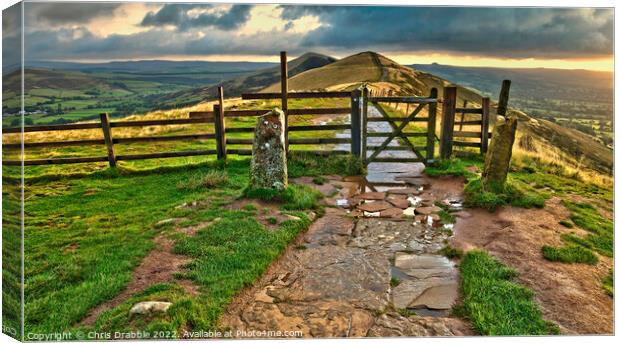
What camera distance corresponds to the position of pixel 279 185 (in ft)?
30.6

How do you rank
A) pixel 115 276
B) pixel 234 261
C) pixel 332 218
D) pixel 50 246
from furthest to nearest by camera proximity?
pixel 332 218, pixel 50 246, pixel 234 261, pixel 115 276

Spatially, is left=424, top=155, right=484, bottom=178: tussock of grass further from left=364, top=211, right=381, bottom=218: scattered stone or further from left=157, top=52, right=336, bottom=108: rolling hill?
left=157, top=52, right=336, bottom=108: rolling hill

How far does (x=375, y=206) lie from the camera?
30.6 ft

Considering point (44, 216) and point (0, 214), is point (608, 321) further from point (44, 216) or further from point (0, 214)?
point (44, 216)

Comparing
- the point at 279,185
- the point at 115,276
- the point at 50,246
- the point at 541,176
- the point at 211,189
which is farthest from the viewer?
the point at 541,176

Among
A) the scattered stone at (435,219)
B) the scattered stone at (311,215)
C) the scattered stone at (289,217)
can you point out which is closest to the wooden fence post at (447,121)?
the scattered stone at (435,219)

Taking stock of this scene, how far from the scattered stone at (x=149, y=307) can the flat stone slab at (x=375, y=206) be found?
4.90m

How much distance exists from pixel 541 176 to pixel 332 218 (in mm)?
6390

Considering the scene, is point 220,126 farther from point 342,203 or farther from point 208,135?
point 342,203

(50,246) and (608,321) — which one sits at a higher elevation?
(50,246)

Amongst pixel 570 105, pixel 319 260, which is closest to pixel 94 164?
pixel 319 260

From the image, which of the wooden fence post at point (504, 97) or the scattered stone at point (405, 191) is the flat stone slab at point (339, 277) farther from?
the wooden fence post at point (504, 97)

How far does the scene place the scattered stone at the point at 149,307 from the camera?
4.95 meters

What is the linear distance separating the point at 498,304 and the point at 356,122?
7.73 m
